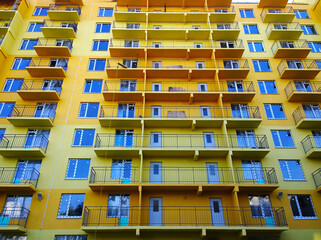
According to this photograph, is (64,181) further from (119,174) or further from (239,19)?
(239,19)

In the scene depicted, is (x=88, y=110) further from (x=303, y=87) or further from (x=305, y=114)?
(x=303, y=87)

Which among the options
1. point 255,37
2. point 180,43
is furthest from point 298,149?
point 180,43

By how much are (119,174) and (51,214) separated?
4786 mm

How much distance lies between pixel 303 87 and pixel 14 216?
23184 millimetres

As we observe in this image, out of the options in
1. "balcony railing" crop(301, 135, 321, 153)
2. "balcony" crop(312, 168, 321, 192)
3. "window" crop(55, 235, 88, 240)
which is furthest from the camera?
"balcony railing" crop(301, 135, 321, 153)

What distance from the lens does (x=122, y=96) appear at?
67.1ft

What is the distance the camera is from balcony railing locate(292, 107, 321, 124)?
19712 mm

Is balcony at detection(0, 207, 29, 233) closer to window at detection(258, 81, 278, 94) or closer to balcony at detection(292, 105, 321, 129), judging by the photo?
window at detection(258, 81, 278, 94)

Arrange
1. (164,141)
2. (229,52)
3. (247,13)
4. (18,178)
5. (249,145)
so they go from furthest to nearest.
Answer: (247,13)
(229,52)
(164,141)
(249,145)
(18,178)

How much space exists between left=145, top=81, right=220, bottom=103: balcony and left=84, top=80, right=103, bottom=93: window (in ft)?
12.8

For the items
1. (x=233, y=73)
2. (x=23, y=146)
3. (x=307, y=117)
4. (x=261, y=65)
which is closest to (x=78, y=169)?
(x=23, y=146)

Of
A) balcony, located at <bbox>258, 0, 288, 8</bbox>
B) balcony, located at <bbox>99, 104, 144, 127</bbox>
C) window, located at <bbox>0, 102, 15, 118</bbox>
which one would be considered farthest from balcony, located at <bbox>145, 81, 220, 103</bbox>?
balcony, located at <bbox>258, 0, 288, 8</bbox>

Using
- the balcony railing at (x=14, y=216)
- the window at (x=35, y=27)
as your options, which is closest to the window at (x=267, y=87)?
the balcony railing at (x=14, y=216)

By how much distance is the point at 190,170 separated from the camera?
58.7 feet
